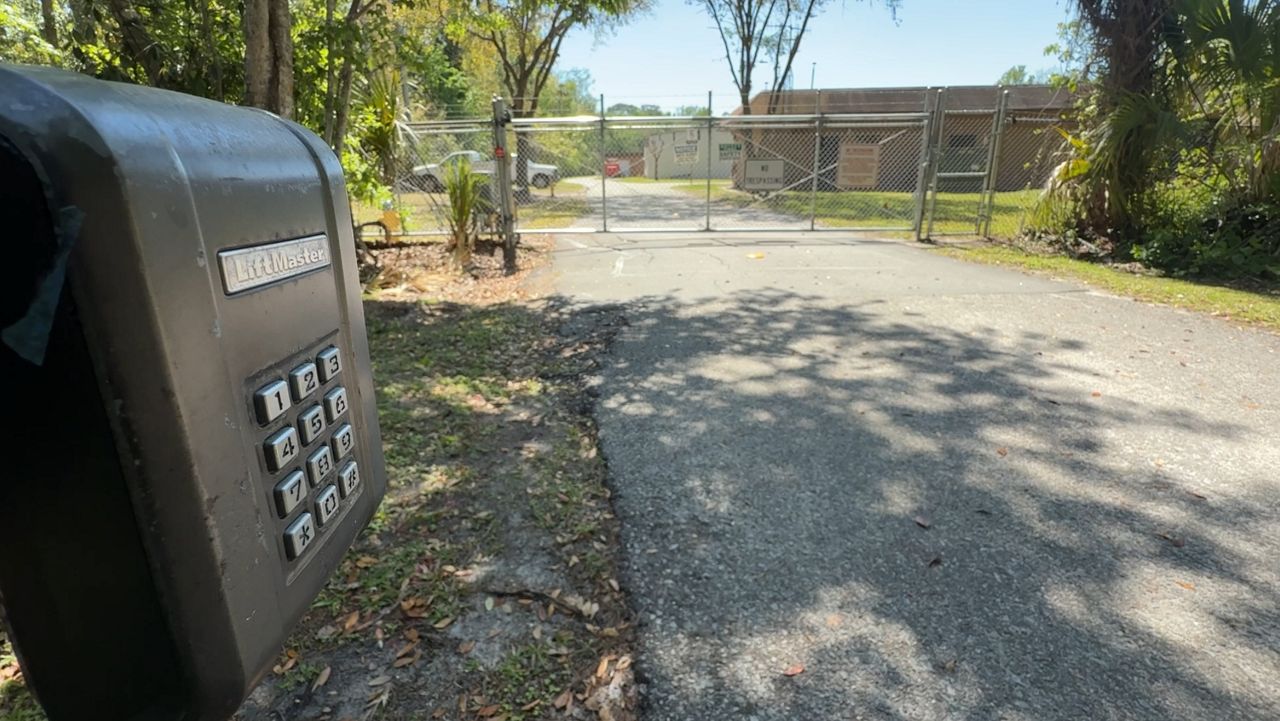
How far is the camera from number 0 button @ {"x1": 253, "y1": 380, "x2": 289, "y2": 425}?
791 mm

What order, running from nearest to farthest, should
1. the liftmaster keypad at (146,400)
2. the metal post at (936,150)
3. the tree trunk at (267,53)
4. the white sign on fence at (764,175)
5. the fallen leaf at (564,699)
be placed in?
the liftmaster keypad at (146,400), the fallen leaf at (564,699), the tree trunk at (267,53), the metal post at (936,150), the white sign on fence at (764,175)

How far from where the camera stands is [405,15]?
13.6m

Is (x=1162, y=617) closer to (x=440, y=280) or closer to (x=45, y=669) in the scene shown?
(x=45, y=669)

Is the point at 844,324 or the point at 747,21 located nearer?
the point at 844,324

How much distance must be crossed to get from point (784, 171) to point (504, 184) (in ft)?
28.7

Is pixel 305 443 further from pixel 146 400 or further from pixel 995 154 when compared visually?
pixel 995 154

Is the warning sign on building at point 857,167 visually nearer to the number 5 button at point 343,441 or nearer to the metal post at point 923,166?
the metal post at point 923,166

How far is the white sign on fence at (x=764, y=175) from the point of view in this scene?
14.7 metres

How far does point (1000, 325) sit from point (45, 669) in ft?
21.2

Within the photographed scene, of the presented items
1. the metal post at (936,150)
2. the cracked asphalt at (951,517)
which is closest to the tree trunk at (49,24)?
the cracked asphalt at (951,517)

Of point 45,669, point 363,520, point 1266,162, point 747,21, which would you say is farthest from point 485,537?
point 747,21

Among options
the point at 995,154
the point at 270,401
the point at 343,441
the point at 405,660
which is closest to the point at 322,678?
the point at 405,660

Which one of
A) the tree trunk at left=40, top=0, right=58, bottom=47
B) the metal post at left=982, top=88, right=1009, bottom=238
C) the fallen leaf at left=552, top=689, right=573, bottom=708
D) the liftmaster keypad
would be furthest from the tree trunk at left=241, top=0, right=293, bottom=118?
the metal post at left=982, top=88, right=1009, bottom=238

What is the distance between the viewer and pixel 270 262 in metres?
0.84
